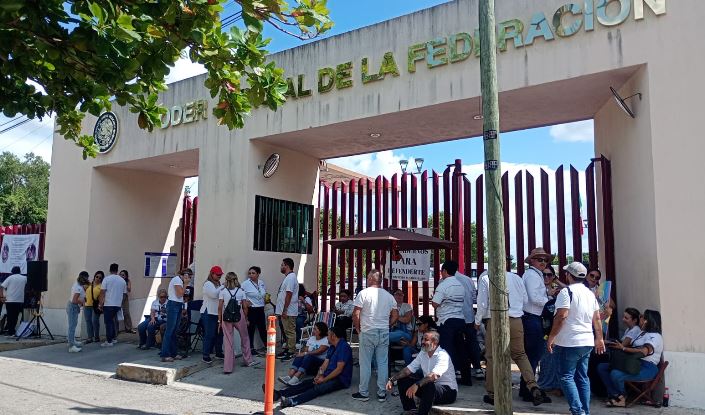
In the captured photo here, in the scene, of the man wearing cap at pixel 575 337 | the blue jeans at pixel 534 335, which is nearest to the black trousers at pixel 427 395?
the blue jeans at pixel 534 335

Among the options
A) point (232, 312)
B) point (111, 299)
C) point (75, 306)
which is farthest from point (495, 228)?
point (75, 306)

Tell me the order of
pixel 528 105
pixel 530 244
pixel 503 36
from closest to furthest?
pixel 503 36
pixel 528 105
pixel 530 244

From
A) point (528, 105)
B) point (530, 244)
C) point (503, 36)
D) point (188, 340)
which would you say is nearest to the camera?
point (503, 36)

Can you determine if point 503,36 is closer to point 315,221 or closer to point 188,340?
point 315,221

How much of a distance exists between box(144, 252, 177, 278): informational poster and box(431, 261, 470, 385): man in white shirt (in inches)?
346

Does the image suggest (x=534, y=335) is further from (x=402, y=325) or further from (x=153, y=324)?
(x=153, y=324)

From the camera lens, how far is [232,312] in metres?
8.87

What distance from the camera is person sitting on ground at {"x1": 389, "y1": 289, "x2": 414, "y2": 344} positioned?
27.5 ft

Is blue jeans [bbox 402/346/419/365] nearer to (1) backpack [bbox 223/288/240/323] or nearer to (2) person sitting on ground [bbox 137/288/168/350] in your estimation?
(1) backpack [bbox 223/288/240/323]

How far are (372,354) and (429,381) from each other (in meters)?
1.28

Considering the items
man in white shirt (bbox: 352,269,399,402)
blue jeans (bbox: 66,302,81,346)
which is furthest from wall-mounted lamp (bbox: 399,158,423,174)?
blue jeans (bbox: 66,302,81,346)

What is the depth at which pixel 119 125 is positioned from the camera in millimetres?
12945

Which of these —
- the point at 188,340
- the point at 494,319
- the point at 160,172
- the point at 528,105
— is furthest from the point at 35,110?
the point at 160,172

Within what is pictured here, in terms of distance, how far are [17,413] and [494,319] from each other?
5855 mm
